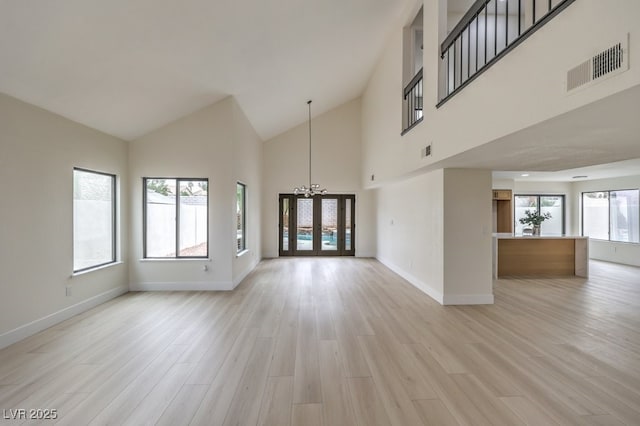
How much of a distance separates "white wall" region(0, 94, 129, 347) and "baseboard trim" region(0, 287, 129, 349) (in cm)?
1

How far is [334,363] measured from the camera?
9.50 ft

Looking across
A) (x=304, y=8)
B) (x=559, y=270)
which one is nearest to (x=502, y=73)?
(x=304, y=8)

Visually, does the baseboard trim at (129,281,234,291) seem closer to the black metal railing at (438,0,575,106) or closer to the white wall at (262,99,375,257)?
the white wall at (262,99,375,257)

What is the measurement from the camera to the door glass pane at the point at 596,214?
902cm

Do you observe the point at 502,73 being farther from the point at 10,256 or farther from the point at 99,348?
the point at 10,256

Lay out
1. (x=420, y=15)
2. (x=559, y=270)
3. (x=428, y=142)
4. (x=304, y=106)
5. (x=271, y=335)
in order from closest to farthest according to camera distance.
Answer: (x=271, y=335) < (x=428, y=142) < (x=420, y=15) < (x=559, y=270) < (x=304, y=106)

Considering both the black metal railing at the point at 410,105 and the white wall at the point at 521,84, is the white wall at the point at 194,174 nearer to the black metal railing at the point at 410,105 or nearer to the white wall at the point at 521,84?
the black metal railing at the point at 410,105

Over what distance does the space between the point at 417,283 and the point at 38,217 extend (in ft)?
19.7

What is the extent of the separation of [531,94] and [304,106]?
6512mm

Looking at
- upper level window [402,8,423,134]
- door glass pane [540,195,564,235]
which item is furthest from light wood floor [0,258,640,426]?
door glass pane [540,195,564,235]

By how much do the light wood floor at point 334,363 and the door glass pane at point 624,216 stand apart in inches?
191

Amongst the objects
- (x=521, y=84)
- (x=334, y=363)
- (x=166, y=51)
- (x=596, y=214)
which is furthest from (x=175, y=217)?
(x=596, y=214)

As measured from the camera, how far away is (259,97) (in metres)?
6.10

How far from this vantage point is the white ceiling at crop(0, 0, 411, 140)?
9.20ft
